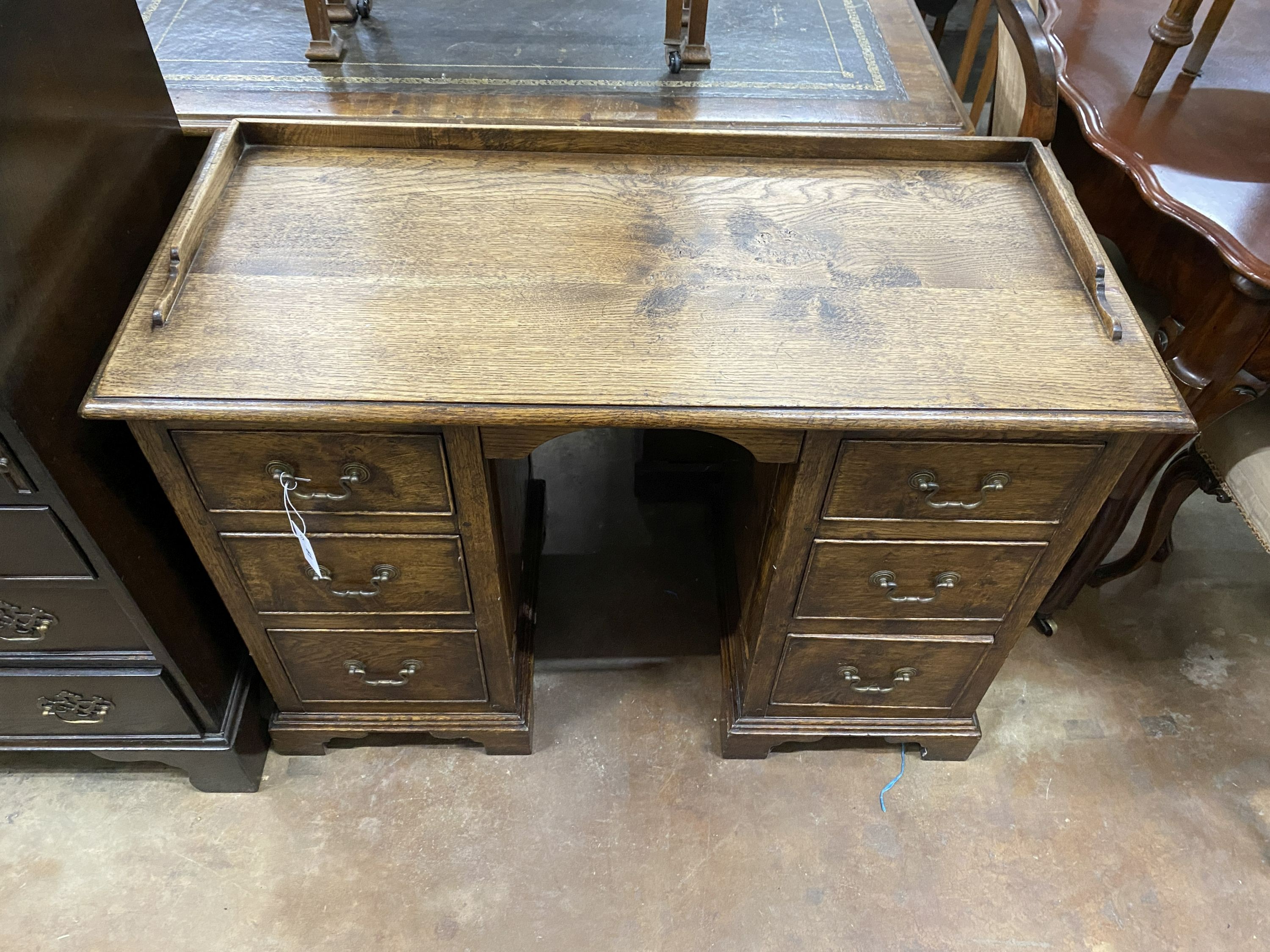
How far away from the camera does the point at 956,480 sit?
1009 mm

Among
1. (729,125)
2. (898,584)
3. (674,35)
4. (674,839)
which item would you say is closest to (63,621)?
(674,839)

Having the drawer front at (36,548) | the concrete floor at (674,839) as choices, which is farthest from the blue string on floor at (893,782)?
the drawer front at (36,548)

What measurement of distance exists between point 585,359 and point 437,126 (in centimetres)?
49

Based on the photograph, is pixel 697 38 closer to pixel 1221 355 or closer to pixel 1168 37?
pixel 1168 37

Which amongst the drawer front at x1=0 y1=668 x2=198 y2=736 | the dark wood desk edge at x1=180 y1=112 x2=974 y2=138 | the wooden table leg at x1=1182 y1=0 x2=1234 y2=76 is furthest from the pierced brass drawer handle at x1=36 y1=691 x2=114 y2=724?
the wooden table leg at x1=1182 y1=0 x2=1234 y2=76

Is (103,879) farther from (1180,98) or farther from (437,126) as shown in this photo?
(1180,98)

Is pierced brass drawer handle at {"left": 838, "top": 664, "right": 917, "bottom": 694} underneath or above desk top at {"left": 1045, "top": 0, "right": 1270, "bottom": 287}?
underneath

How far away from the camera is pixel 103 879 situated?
1346 mm

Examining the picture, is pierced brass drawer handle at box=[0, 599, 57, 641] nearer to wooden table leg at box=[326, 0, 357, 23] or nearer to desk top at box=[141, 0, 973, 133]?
desk top at box=[141, 0, 973, 133]

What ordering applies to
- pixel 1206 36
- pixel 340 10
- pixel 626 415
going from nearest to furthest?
1. pixel 626 415
2. pixel 1206 36
3. pixel 340 10

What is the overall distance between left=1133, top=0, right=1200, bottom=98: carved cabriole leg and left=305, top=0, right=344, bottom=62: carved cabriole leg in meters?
1.33

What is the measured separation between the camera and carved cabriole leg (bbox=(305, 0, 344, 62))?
147 cm

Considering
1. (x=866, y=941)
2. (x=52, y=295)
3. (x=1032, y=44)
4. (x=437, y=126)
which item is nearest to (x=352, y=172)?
(x=437, y=126)

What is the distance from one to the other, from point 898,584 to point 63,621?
1.12 m
